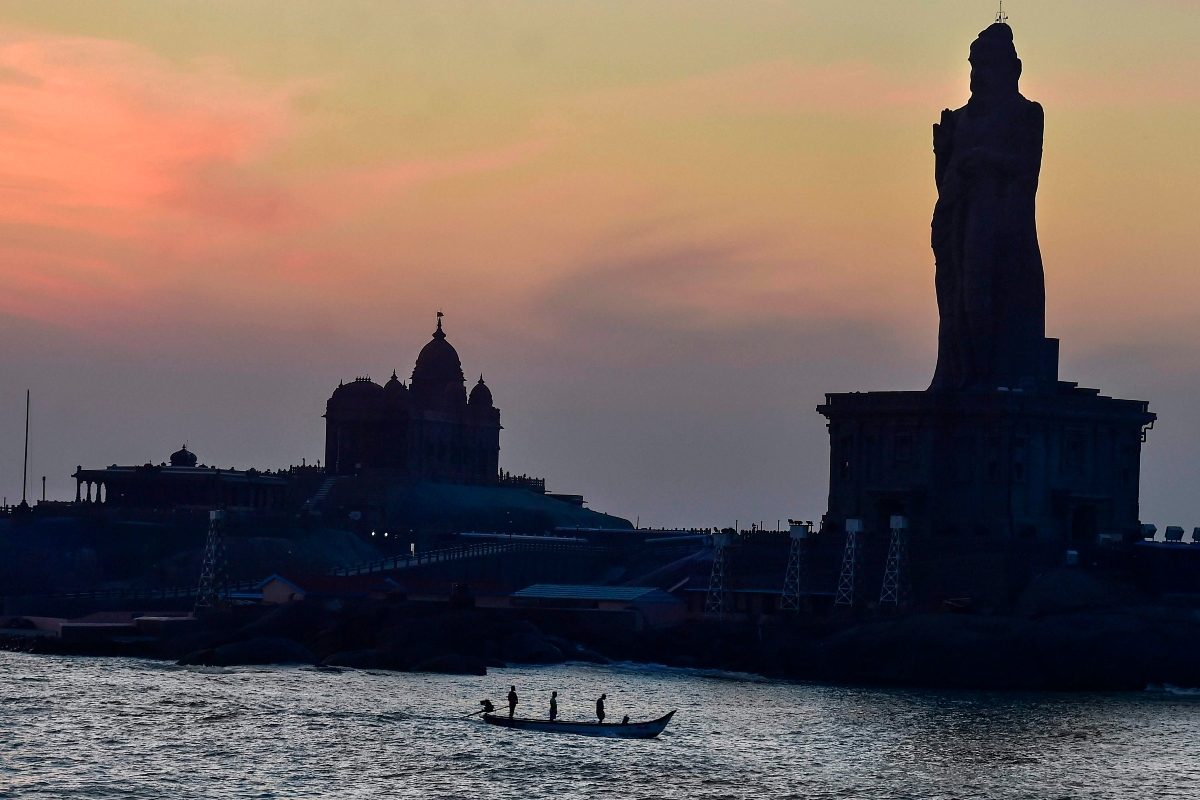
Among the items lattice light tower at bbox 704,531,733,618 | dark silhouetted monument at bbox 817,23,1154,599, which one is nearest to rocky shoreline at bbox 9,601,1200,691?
lattice light tower at bbox 704,531,733,618

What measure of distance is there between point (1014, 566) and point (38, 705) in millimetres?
63899

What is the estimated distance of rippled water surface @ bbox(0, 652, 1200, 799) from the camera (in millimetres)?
86125

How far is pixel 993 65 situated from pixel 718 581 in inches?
1528

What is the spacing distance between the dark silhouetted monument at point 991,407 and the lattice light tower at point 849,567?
960 cm

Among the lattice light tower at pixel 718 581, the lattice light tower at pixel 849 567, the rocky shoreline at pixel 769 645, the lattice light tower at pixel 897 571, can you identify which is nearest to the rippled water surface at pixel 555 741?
the rocky shoreline at pixel 769 645

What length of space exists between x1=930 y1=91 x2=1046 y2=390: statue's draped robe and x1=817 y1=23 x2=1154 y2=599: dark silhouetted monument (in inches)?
3.6

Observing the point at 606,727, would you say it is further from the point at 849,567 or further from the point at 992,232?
the point at 992,232

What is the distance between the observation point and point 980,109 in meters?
162

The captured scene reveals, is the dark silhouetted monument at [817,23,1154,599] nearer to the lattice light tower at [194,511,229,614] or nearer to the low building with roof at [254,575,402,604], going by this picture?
the low building with roof at [254,575,402,604]

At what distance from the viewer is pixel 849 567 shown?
150000mm

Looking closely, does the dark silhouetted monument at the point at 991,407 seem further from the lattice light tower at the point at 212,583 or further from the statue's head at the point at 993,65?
the lattice light tower at the point at 212,583

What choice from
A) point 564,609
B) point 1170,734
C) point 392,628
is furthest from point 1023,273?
point 1170,734

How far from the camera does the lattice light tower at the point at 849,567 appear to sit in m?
147

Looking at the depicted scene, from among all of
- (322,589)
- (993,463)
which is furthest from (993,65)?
(322,589)
